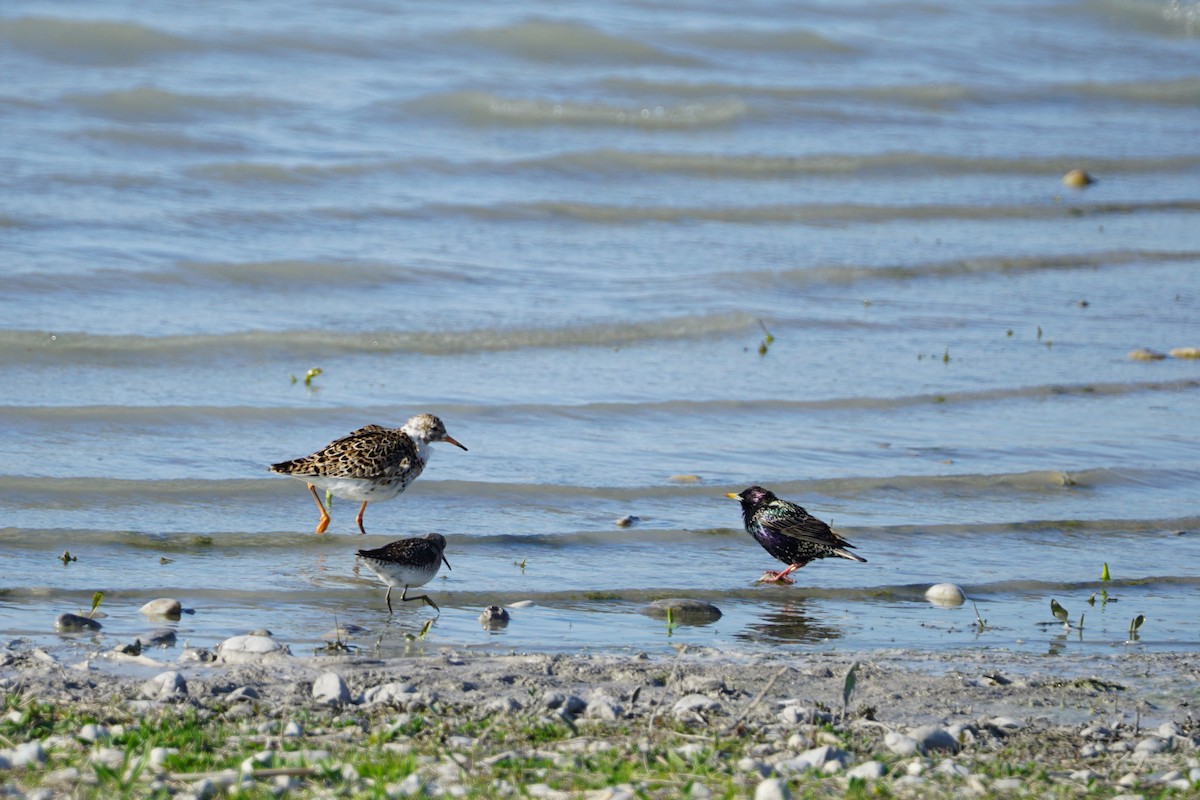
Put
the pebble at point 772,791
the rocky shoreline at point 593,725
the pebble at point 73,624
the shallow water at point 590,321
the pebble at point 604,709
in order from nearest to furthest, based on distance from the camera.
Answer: the pebble at point 772,791 → the rocky shoreline at point 593,725 → the pebble at point 604,709 → the pebble at point 73,624 → the shallow water at point 590,321

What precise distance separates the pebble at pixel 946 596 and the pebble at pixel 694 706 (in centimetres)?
243

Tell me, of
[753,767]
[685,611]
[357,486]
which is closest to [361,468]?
[357,486]

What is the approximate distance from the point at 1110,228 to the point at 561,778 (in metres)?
15.2

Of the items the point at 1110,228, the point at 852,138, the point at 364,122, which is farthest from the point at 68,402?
the point at 852,138

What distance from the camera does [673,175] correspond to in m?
20.0

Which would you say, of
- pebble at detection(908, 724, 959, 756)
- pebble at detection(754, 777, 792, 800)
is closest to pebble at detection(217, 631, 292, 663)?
pebble at detection(754, 777, 792, 800)

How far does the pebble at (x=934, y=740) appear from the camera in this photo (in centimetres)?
553

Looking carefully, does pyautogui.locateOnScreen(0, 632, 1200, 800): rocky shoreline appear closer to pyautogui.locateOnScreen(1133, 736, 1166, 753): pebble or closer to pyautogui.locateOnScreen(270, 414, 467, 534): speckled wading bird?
pyautogui.locateOnScreen(1133, 736, 1166, 753): pebble

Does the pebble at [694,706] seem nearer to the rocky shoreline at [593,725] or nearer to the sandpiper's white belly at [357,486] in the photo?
the rocky shoreline at [593,725]

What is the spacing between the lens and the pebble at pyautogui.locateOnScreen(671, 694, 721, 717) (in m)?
5.79

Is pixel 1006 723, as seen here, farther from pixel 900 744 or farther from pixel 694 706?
pixel 694 706

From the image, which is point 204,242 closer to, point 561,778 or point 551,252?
point 551,252

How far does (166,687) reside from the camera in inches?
228

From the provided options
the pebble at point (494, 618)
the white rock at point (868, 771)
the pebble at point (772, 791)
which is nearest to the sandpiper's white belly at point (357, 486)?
the pebble at point (494, 618)
